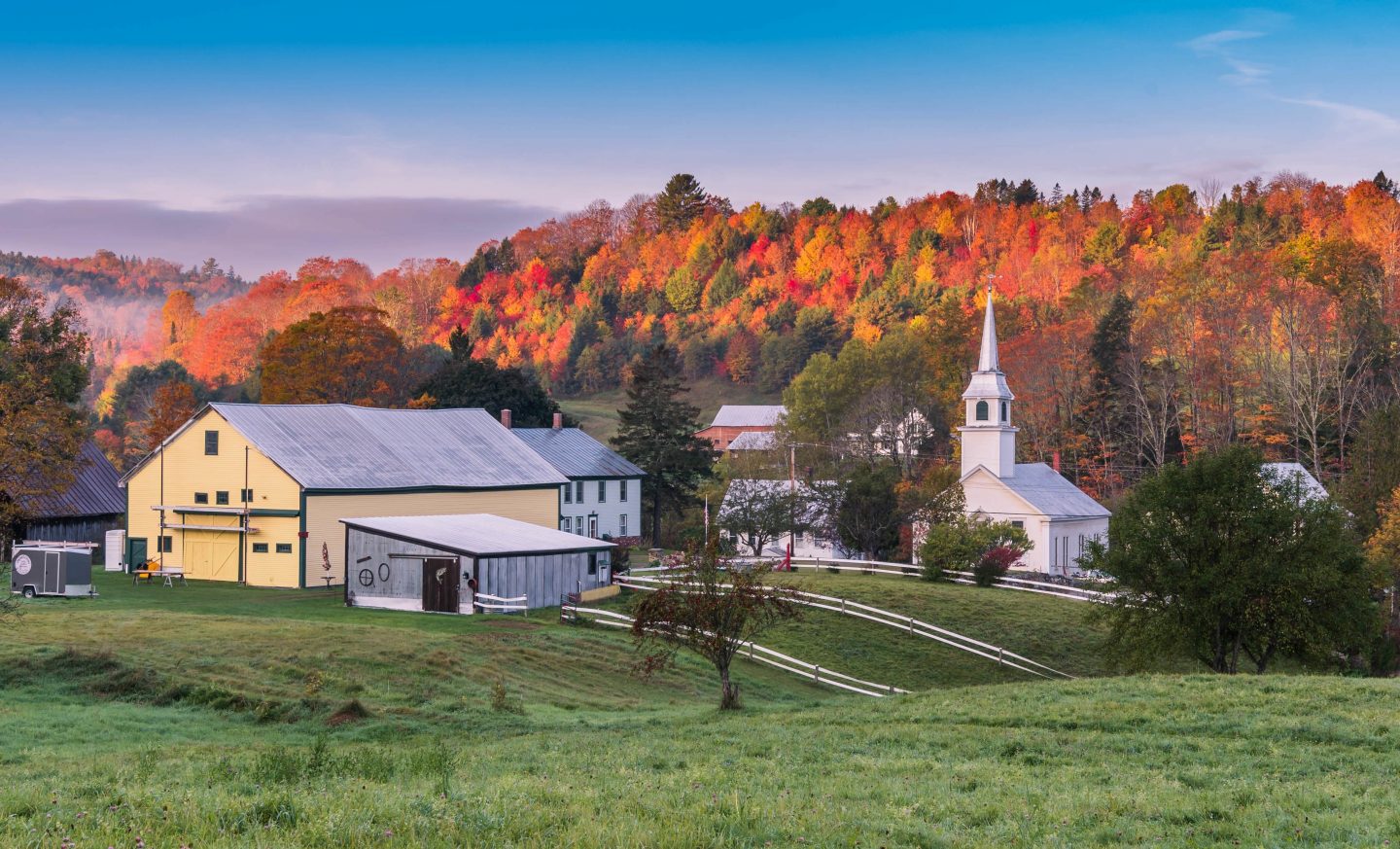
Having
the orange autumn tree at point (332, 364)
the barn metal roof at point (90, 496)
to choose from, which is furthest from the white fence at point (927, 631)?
the orange autumn tree at point (332, 364)

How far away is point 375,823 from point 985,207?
619 ft

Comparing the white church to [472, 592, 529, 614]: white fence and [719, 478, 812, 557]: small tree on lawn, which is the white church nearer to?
[719, 478, 812, 557]: small tree on lawn

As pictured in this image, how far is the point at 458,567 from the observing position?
49.7 meters

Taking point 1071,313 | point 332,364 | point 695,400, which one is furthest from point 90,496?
point 695,400

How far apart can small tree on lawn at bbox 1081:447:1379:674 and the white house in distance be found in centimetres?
3804

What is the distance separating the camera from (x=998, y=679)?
4628cm

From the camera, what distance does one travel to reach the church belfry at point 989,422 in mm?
75812

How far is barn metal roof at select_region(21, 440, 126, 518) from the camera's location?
68062mm

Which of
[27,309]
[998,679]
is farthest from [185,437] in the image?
[998,679]

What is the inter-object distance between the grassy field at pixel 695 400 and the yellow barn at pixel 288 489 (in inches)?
3174

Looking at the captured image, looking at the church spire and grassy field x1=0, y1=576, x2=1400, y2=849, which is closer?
grassy field x1=0, y1=576, x2=1400, y2=849

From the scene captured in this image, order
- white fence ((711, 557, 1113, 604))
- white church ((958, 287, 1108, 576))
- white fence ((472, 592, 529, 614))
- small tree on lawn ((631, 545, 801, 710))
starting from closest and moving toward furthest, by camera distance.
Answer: small tree on lawn ((631, 545, 801, 710))
white fence ((472, 592, 529, 614))
white fence ((711, 557, 1113, 604))
white church ((958, 287, 1108, 576))

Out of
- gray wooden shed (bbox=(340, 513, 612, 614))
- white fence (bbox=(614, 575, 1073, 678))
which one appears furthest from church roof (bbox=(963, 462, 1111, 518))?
gray wooden shed (bbox=(340, 513, 612, 614))

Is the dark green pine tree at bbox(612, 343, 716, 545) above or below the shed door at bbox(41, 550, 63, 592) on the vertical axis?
above
